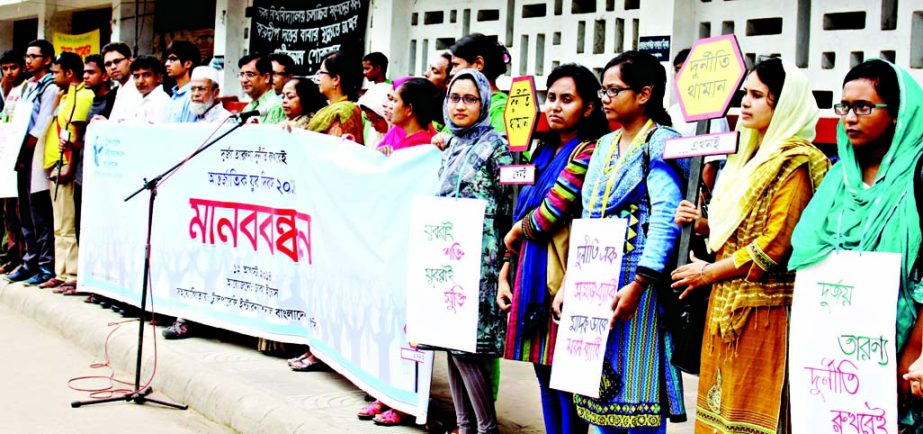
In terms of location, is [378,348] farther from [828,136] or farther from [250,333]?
[828,136]

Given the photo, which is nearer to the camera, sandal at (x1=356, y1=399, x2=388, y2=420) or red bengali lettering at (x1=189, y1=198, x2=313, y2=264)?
sandal at (x1=356, y1=399, x2=388, y2=420)

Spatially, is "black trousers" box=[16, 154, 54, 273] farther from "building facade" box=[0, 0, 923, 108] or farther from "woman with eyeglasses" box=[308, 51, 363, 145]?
"woman with eyeglasses" box=[308, 51, 363, 145]

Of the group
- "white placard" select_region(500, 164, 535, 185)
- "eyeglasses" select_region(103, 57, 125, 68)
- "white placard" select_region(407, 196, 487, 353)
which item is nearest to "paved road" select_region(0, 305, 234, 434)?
"white placard" select_region(407, 196, 487, 353)

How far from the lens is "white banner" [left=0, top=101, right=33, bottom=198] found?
843cm

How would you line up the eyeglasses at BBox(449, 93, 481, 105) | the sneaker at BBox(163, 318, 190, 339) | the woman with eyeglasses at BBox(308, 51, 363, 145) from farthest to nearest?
the sneaker at BBox(163, 318, 190, 339) → the woman with eyeglasses at BBox(308, 51, 363, 145) → the eyeglasses at BBox(449, 93, 481, 105)

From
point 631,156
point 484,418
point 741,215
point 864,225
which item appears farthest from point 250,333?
point 864,225

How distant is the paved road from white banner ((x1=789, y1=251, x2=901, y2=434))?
3073 millimetres

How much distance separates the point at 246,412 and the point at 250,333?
1131mm

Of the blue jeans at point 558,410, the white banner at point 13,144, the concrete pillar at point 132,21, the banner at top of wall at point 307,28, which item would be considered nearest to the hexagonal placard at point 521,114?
the blue jeans at point 558,410

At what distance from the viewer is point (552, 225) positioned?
144 inches

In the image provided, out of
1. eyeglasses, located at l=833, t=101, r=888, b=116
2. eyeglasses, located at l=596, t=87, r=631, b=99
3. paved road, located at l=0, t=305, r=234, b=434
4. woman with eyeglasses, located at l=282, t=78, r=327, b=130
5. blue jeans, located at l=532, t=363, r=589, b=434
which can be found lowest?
paved road, located at l=0, t=305, r=234, b=434

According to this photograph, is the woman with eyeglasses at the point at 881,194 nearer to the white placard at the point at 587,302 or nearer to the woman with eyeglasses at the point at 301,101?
the white placard at the point at 587,302

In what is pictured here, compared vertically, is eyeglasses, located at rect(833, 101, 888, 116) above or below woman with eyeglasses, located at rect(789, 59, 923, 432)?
above

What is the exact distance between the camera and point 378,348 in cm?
473
